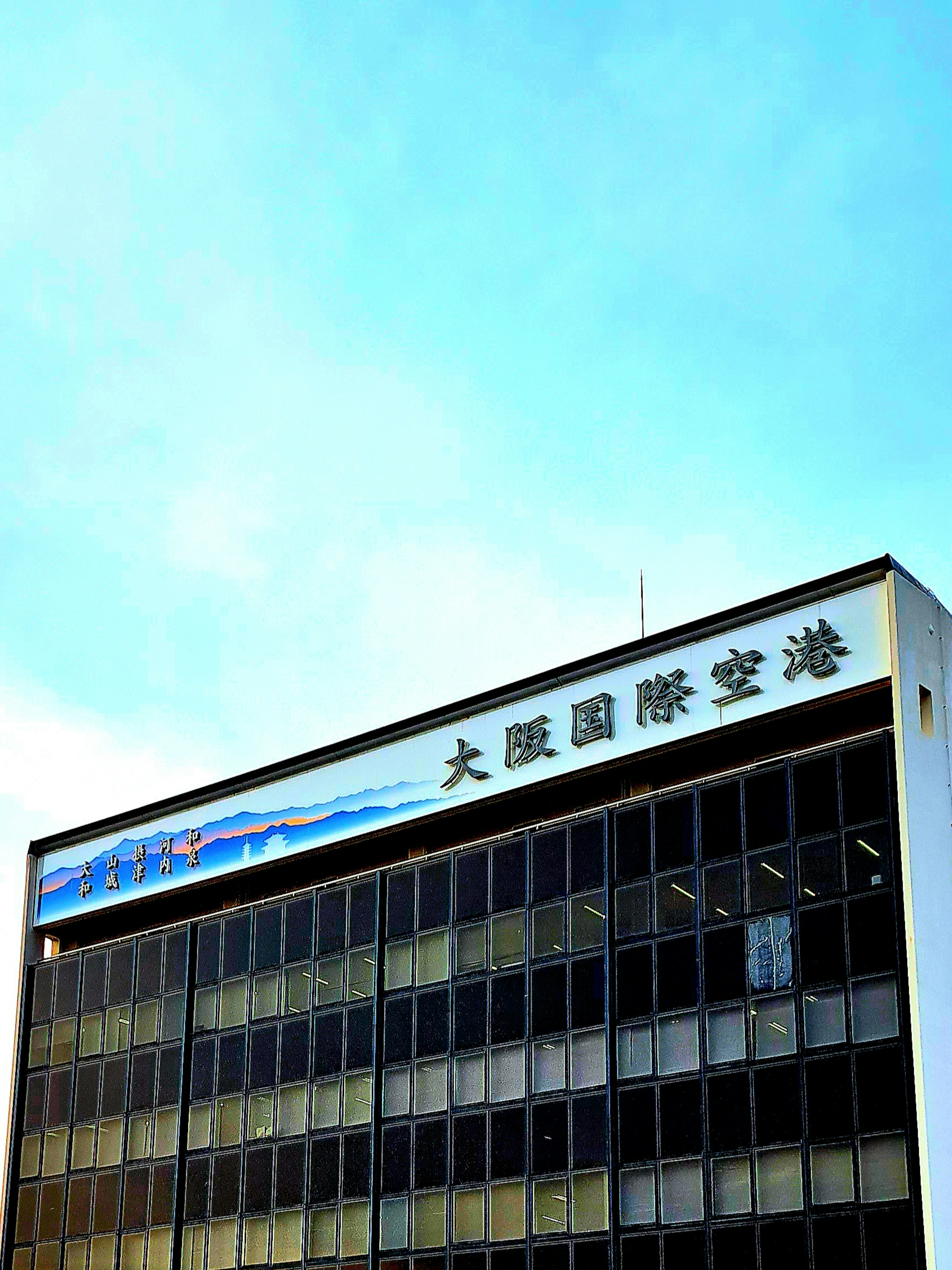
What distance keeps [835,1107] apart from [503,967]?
885 cm

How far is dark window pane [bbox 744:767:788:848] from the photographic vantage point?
3431cm

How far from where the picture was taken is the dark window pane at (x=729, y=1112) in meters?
32.8

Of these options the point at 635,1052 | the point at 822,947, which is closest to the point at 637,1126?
the point at 635,1052

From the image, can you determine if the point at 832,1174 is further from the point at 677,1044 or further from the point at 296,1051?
the point at 296,1051

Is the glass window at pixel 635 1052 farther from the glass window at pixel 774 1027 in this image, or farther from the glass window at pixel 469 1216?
the glass window at pixel 469 1216

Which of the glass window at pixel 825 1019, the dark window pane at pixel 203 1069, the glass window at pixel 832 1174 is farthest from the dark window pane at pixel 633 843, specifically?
the dark window pane at pixel 203 1069

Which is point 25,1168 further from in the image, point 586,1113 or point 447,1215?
point 586,1113

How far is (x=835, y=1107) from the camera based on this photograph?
31.6 meters

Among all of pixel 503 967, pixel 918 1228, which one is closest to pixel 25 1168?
pixel 503 967

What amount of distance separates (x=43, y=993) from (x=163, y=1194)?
308 inches

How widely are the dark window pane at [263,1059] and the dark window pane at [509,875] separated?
7304mm

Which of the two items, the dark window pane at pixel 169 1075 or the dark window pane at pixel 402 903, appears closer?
the dark window pane at pixel 402 903

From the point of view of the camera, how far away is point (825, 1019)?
32344mm

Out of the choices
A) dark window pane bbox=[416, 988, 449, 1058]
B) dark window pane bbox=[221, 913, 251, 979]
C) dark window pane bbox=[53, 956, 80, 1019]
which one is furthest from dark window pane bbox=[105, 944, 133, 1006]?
dark window pane bbox=[416, 988, 449, 1058]
